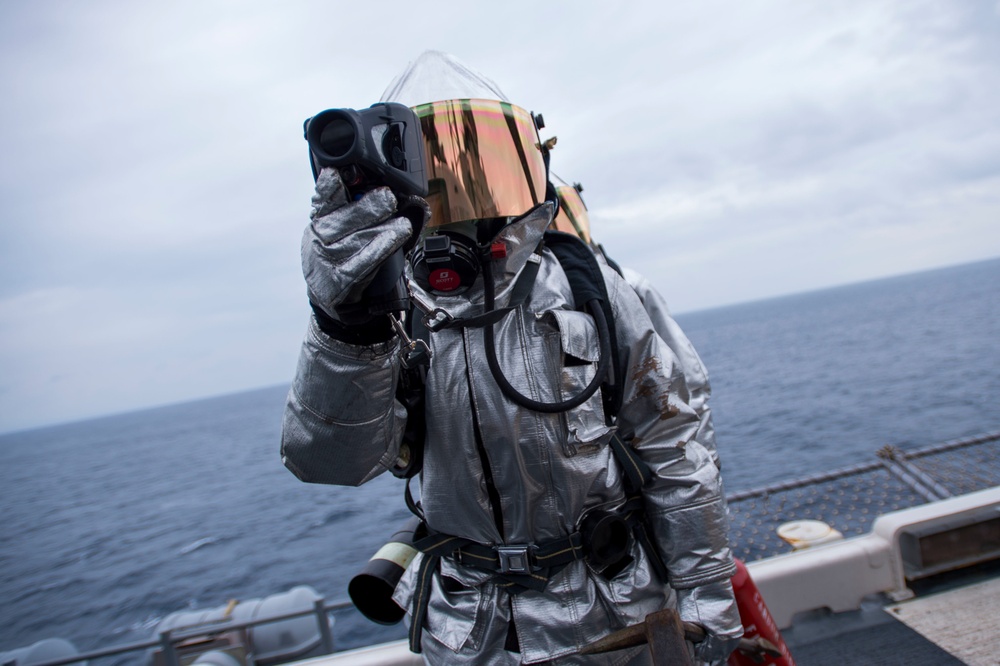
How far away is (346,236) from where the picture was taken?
4.34 ft

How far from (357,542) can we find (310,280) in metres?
27.3

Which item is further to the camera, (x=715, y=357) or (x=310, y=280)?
(x=715, y=357)

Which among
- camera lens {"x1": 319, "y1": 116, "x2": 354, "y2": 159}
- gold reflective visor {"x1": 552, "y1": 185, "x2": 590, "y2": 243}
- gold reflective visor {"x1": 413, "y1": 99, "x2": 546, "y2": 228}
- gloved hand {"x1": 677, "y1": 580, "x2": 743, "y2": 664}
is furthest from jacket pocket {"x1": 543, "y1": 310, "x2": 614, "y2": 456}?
gold reflective visor {"x1": 552, "y1": 185, "x2": 590, "y2": 243}

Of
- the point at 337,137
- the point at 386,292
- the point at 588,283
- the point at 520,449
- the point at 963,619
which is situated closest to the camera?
the point at 337,137

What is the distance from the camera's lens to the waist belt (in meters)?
1.70

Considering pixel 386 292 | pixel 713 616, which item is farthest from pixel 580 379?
pixel 713 616

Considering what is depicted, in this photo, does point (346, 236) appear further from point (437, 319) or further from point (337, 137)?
point (437, 319)

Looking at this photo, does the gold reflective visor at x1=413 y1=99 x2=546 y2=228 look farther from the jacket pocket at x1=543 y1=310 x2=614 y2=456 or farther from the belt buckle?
the belt buckle

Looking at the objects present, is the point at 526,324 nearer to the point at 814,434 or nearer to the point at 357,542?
the point at 357,542

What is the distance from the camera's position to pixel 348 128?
1.28m

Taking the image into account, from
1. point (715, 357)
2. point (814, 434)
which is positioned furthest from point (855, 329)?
point (814, 434)

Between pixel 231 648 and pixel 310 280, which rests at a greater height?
pixel 310 280

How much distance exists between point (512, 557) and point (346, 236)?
934 millimetres

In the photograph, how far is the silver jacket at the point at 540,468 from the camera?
1.69 m
